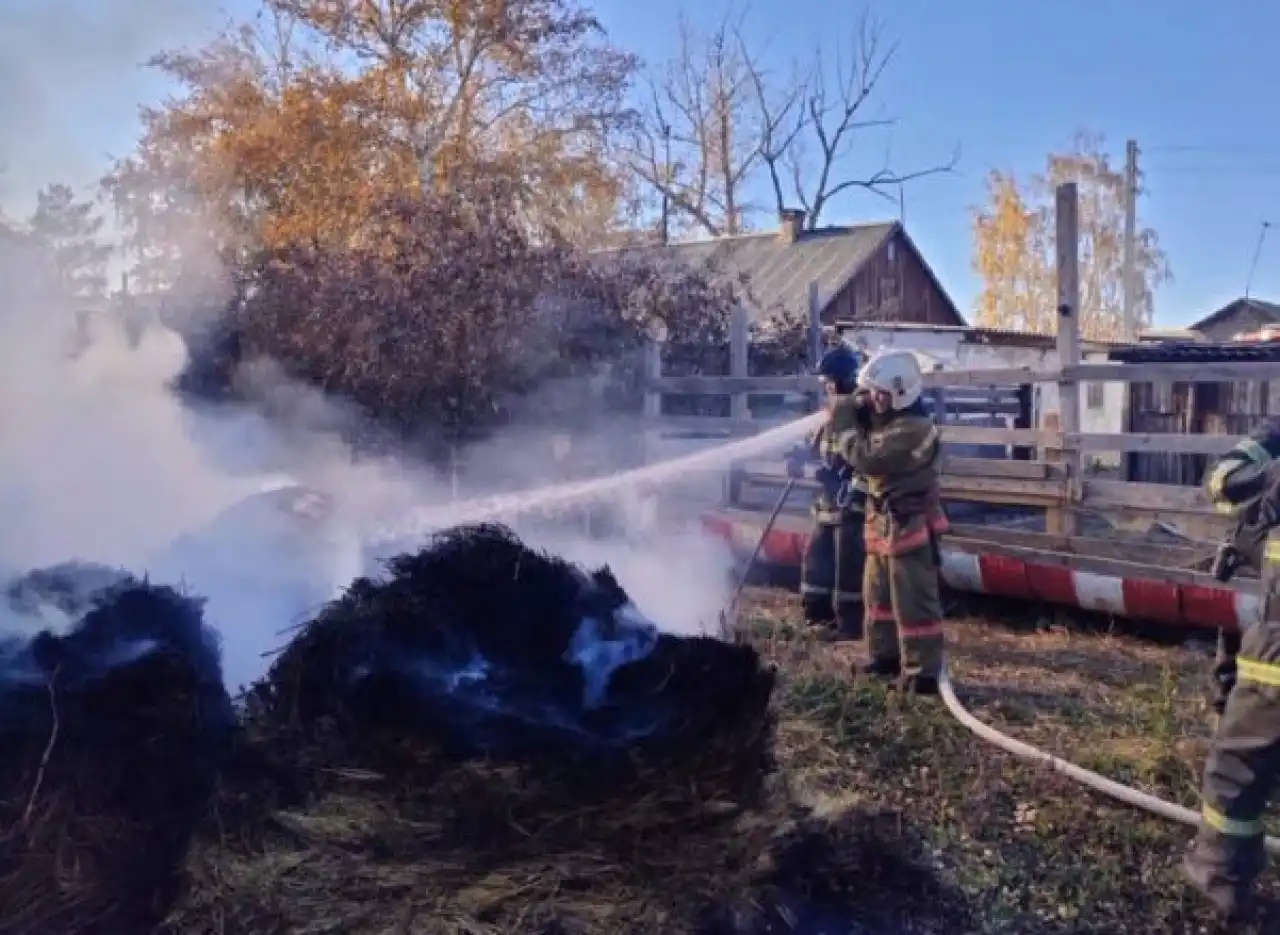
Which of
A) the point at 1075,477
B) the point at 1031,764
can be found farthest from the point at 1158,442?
the point at 1031,764

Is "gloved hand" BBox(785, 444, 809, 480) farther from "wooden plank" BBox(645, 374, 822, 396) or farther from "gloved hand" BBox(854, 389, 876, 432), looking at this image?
"gloved hand" BBox(854, 389, 876, 432)

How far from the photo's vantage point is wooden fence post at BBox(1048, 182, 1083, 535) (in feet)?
23.6

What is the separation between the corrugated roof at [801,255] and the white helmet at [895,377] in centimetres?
1812

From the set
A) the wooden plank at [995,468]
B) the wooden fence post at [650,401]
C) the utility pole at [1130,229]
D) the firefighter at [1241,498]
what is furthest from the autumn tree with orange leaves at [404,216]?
the utility pole at [1130,229]

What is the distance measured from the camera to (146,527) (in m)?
6.89

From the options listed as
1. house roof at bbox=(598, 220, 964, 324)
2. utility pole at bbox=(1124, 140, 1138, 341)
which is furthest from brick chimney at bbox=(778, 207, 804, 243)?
utility pole at bbox=(1124, 140, 1138, 341)

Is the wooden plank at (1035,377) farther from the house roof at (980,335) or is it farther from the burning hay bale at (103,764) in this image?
the house roof at (980,335)

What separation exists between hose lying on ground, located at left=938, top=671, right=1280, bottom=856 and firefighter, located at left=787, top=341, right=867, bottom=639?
1654 millimetres

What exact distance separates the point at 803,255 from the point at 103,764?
24.2m

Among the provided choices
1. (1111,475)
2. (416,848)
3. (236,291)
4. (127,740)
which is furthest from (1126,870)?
(1111,475)

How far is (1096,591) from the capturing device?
22.4 feet

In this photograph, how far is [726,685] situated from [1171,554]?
4602 mm

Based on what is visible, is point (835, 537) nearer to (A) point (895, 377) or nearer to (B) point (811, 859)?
(A) point (895, 377)

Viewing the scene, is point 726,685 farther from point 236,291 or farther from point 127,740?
point 236,291
